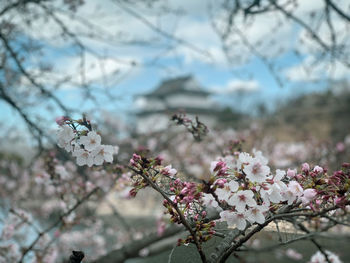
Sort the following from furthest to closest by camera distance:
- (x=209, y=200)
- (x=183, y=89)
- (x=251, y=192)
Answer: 1. (x=183, y=89)
2. (x=209, y=200)
3. (x=251, y=192)

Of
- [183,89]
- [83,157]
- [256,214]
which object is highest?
[183,89]

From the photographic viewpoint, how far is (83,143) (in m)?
1.27

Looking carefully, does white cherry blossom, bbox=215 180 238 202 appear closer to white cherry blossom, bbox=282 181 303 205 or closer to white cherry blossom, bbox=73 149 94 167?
white cherry blossom, bbox=282 181 303 205

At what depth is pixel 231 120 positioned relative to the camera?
28.6m

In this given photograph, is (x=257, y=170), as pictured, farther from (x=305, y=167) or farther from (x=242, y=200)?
(x=305, y=167)

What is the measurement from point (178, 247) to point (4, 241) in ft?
8.36

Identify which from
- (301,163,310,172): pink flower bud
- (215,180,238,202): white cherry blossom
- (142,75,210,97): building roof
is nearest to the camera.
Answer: (215,180,238,202): white cherry blossom

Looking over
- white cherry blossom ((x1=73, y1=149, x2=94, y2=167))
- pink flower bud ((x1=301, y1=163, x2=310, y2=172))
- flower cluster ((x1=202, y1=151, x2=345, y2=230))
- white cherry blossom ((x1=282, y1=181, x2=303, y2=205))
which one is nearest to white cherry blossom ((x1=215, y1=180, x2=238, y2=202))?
flower cluster ((x1=202, y1=151, x2=345, y2=230))

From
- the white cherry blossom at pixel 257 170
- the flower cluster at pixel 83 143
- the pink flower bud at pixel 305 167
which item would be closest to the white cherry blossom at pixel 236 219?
the white cherry blossom at pixel 257 170

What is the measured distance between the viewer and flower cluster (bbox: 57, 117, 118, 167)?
127cm

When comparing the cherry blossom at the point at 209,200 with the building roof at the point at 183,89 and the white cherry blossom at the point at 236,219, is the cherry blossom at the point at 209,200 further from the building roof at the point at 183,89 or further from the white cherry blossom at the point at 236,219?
the building roof at the point at 183,89

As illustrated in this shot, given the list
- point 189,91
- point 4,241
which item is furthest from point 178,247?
point 189,91

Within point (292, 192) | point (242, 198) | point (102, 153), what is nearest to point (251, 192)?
→ point (242, 198)

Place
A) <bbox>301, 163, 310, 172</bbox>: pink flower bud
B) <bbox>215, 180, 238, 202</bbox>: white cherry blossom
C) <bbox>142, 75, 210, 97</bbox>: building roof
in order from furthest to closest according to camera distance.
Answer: <bbox>142, 75, 210, 97</bbox>: building roof → <bbox>301, 163, 310, 172</bbox>: pink flower bud → <bbox>215, 180, 238, 202</bbox>: white cherry blossom
